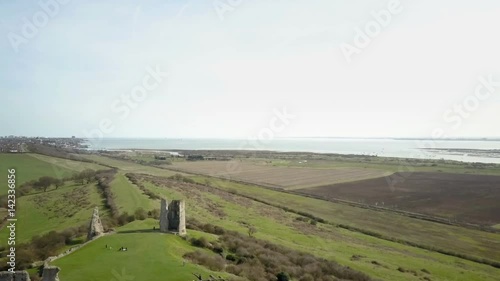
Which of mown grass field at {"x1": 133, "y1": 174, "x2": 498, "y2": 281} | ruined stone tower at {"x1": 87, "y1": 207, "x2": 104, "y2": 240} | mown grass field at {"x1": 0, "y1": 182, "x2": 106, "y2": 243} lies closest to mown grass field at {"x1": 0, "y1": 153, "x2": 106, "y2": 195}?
mown grass field at {"x1": 0, "y1": 182, "x2": 106, "y2": 243}

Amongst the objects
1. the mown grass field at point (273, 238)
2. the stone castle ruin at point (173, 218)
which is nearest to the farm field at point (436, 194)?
the mown grass field at point (273, 238)

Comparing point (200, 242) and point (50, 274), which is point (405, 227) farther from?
point (50, 274)

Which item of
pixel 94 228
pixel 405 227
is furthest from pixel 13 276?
pixel 405 227

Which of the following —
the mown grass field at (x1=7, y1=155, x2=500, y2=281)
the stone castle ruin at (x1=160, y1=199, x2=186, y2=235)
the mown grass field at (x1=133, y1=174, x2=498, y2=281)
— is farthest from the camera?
the mown grass field at (x1=133, y1=174, x2=498, y2=281)

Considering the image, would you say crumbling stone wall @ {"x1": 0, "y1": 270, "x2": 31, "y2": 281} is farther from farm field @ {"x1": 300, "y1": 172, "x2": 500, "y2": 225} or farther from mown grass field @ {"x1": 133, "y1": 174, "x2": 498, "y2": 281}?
farm field @ {"x1": 300, "y1": 172, "x2": 500, "y2": 225}

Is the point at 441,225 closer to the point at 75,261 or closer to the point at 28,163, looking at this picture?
the point at 75,261

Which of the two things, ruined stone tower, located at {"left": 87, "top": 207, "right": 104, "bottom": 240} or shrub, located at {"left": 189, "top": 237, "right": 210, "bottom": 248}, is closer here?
shrub, located at {"left": 189, "top": 237, "right": 210, "bottom": 248}

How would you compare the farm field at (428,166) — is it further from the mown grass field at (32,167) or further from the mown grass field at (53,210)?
Answer: the mown grass field at (53,210)
